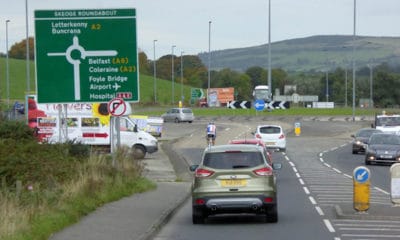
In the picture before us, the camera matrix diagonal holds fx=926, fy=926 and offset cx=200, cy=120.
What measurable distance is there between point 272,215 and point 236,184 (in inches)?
44.1

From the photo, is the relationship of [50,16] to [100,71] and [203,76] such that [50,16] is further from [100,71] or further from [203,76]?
[203,76]

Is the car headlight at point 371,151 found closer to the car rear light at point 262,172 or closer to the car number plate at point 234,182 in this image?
the car rear light at point 262,172

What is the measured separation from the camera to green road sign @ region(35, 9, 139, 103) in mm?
25469

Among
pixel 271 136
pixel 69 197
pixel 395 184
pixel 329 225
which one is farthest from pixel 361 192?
pixel 271 136

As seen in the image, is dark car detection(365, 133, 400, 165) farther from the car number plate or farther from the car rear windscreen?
the car number plate

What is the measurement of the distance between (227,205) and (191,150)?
33219 millimetres

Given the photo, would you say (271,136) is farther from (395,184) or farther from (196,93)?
(196,93)

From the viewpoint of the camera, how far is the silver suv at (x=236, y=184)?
18812 mm

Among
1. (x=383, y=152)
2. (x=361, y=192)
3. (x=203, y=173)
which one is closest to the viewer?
(x=203, y=173)

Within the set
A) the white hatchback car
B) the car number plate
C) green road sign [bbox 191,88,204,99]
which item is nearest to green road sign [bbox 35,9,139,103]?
the car number plate

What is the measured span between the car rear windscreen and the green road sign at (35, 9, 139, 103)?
7104 millimetres

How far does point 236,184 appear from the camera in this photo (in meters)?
18.9

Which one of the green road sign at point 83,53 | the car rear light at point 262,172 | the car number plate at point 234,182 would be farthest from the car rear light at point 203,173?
the green road sign at point 83,53

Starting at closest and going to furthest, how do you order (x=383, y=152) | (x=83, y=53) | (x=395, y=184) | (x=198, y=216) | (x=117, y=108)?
(x=198, y=216), (x=395, y=184), (x=117, y=108), (x=83, y=53), (x=383, y=152)
